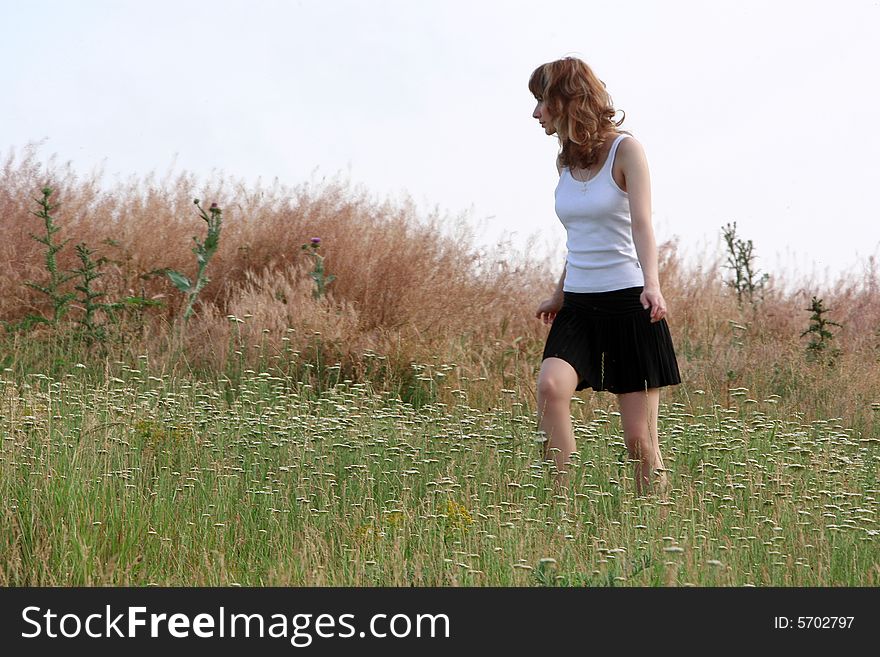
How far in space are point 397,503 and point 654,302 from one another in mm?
1499

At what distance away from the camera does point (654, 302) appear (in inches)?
179

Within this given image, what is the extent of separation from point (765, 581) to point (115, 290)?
736cm

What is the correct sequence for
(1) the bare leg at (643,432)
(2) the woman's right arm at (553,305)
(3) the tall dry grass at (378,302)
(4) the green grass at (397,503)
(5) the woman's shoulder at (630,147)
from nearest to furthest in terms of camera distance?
(4) the green grass at (397,503), (5) the woman's shoulder at (630,147), (1) the bare leg at (643,432), (2) the woman's right arm at (553,305), (3) the tall dry grass at (378,302)

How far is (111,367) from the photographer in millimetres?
8133

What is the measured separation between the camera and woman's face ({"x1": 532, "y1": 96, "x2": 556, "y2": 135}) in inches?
192

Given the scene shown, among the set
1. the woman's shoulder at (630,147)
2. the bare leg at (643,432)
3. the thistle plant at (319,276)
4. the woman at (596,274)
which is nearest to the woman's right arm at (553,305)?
the woman at (596,274)

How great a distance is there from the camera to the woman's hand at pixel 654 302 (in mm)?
4543

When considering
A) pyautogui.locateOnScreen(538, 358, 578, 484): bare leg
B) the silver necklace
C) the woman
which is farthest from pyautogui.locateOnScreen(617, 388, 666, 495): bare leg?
the silver necklace

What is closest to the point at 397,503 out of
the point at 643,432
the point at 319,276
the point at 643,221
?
the point at 643,432

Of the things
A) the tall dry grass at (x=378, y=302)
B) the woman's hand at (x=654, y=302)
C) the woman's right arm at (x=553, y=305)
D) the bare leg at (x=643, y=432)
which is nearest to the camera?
the woman's hand at (x=654, y=302)

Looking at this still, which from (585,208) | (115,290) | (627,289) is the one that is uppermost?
(115,290)

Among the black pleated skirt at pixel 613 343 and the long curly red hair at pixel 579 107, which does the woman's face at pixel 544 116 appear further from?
the black pleated skirt at pixel 613 343
